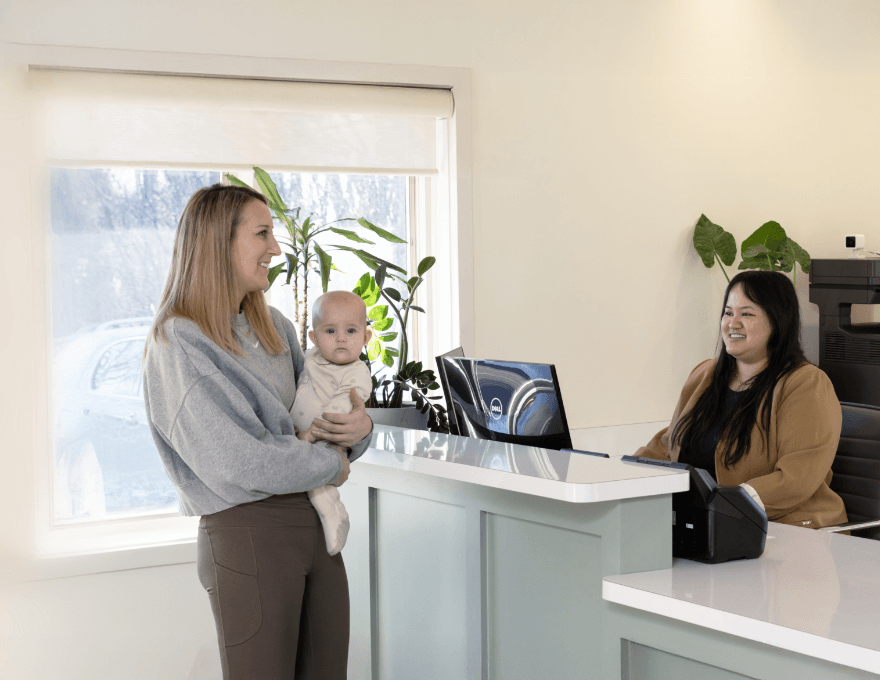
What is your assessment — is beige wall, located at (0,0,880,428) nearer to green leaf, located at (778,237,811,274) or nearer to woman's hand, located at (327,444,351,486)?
green leaf, located at (778,237,811,274)

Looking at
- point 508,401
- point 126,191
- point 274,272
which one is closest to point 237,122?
point 126,191

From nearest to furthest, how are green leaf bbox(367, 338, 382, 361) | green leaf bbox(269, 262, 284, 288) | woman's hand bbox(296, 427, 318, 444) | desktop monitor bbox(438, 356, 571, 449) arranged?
woman's hand bbox(296, 427, 318, 444), desktop monitor bbox(438, 356, 571, 449), green leaf bbox(269, 262, 284, 288), green leaf bbox(367, 338, 382, 361)

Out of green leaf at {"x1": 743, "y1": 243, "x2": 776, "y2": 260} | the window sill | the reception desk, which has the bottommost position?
the window sill

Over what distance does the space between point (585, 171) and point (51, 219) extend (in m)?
2.06

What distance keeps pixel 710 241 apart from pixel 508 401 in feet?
7.02

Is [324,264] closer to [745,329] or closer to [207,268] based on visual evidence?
[207,268]

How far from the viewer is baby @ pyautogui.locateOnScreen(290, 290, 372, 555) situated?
1.90 meters

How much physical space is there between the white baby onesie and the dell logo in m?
0.35

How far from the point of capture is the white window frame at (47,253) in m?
2.96

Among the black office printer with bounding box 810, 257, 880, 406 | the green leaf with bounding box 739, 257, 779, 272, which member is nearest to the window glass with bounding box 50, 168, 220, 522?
the green leaf with bounding box 739, 257, 779, 272

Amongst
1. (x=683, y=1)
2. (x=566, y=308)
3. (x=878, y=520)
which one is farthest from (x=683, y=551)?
(x=683, y=1)

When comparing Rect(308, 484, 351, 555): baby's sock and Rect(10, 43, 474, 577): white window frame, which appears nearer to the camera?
Rect(308, 484, 351, 555): baby's sock

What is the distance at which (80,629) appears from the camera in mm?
2988

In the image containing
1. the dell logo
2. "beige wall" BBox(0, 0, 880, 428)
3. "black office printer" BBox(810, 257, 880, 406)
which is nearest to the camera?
the dell logo
